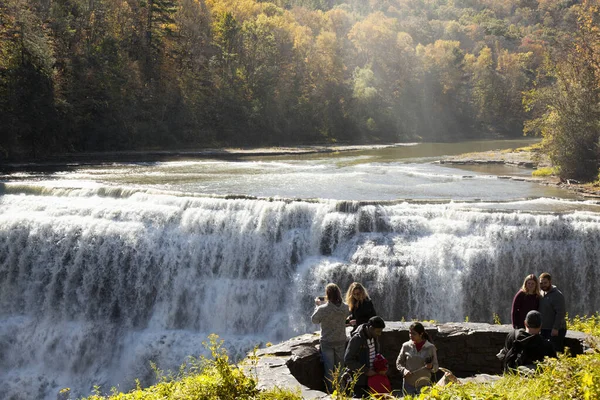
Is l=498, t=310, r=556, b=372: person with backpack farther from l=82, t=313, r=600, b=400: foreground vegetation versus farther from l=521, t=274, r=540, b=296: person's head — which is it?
l=521, t=274, r=540, b=296: person's head

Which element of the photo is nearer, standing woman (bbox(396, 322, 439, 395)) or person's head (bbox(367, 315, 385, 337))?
standing woman (bbox(396, 322, 439, 395))

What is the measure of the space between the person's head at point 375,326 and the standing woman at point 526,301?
7.42 feet

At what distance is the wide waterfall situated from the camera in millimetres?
16047

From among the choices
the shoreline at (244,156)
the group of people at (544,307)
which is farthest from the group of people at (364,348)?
the shoreline at (244,156)

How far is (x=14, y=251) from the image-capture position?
18453 mm

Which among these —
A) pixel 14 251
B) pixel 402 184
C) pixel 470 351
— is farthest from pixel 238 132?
pixel 470 351

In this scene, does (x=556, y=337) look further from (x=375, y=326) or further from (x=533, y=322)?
(x=375, y=326)

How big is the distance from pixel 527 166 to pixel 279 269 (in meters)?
21.3

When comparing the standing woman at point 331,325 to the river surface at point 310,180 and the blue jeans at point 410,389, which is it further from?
the river surface at point 310,180

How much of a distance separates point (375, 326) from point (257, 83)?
47.4 metres

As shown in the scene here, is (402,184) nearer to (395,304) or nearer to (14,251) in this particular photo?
(395,304)

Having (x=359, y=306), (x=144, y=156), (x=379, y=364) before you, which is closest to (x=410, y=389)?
(x=379, y=364)

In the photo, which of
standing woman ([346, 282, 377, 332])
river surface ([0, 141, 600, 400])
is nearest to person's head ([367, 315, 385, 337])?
standing woman ([346, 282, 377, 332])

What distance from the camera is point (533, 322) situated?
271 inches
